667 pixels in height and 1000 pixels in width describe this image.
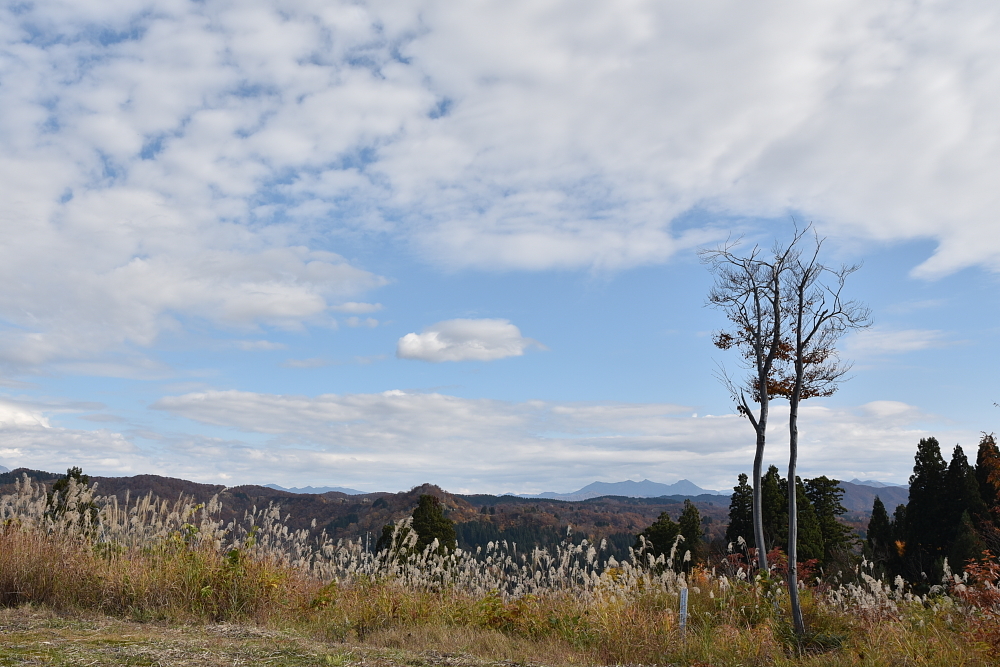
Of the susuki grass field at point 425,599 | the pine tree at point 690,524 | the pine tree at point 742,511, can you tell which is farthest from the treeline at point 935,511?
the susuki grass field at point 425,599

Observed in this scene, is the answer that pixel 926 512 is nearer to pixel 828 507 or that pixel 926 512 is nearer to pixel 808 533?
pixel 828 507

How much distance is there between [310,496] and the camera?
121125 mm

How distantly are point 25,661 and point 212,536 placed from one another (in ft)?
12.4

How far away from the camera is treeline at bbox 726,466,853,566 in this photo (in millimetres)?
24766

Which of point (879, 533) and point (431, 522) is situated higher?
point (431, 522)

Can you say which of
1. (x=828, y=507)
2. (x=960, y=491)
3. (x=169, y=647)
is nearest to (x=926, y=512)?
(x=960, y=491)

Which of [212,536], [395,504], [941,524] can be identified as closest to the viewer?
[212,536]

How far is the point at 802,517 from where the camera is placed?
83.4 ft

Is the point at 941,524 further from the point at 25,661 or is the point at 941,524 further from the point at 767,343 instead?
the point at 25,661

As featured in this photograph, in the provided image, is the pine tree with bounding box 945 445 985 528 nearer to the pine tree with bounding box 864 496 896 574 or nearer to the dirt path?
the pine tree with bounding box 864 496 896 574

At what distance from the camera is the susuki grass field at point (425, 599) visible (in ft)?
21.3

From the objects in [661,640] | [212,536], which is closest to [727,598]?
[661,640]

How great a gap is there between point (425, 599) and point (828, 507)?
100 ft

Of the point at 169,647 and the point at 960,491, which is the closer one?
the point at 169,647
